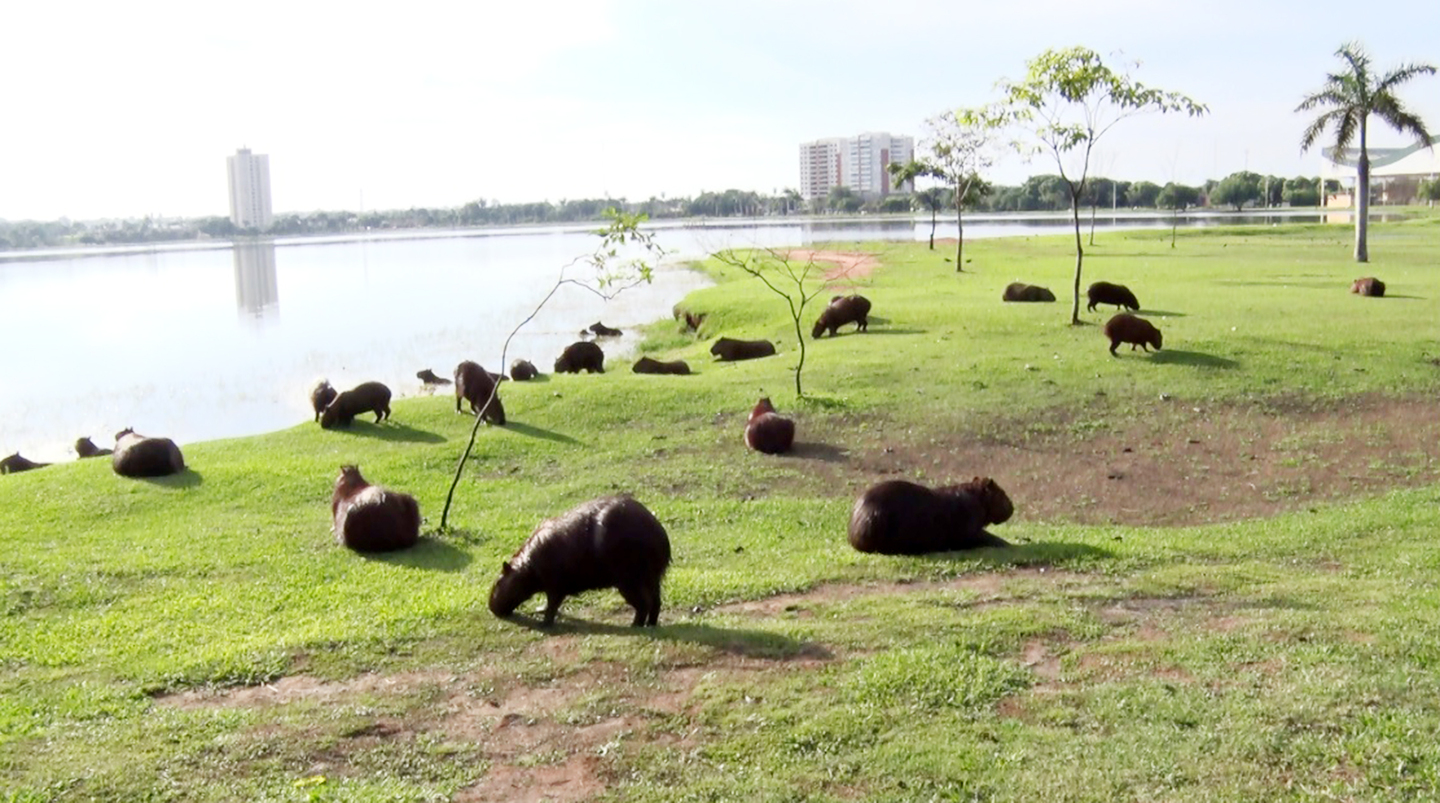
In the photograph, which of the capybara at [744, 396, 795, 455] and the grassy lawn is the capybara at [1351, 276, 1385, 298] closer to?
the grassy lawn

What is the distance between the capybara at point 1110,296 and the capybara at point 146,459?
56.3 feet

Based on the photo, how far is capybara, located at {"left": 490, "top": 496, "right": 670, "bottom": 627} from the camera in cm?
768

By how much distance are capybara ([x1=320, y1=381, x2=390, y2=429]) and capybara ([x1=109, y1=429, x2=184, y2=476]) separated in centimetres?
313

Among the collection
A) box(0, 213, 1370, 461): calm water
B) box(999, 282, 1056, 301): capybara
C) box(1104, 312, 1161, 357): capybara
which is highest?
box(999, 282, 1056, 301): capybara

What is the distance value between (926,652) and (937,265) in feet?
114

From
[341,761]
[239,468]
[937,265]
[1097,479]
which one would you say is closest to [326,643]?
[341,761]

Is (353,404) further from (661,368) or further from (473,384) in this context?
(661,368)

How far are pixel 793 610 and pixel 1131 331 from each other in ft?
41.7

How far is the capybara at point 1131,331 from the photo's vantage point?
1892 centimetres

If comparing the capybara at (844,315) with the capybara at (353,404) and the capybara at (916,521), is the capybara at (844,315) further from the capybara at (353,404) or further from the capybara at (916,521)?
the capybara at (916,521)


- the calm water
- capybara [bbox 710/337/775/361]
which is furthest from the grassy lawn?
the calm water

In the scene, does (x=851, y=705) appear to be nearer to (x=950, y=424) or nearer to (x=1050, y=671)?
(x=1050, y=671)

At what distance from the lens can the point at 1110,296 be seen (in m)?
24.1

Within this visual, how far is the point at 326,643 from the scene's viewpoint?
729 centimetres
